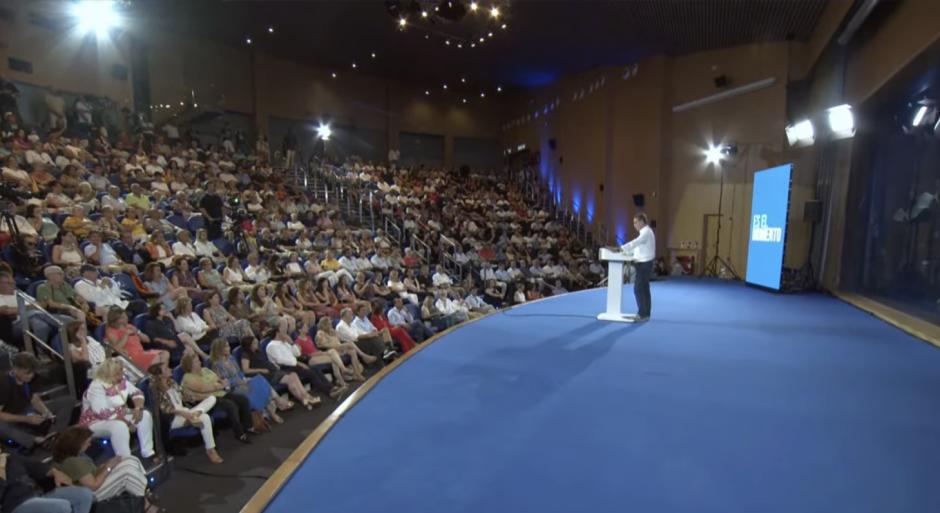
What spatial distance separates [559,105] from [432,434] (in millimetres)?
15815

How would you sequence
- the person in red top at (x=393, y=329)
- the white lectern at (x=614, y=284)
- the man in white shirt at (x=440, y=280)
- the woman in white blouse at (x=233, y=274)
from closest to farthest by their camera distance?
the white lectern at (x=614, y=284), the woman in white blouse at (x=233, y=274), the person in red top at (x=393, y=329), the man in white shirt at (x=440, y=280)

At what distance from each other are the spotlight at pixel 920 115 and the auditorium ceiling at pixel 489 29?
311cm

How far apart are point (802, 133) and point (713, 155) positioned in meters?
2.90

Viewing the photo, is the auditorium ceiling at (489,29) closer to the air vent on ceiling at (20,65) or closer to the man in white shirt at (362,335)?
the air vent on ceiling at (20,65)

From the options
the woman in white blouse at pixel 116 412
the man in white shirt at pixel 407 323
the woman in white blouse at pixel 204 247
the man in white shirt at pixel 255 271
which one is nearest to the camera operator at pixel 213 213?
the woman in white blouse at pixel 204 247

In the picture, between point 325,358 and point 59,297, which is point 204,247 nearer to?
point 59,297

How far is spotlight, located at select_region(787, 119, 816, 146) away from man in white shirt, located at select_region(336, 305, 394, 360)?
875cm

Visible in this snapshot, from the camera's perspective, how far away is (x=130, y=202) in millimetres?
7688

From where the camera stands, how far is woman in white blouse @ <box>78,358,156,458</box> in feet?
11.1

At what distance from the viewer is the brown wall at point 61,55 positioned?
10.8m

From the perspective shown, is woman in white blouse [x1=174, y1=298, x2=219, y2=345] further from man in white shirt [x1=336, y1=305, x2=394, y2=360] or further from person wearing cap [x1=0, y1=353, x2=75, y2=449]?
person wearing cap [x1=0, y1=353, x2=75, y2=449]

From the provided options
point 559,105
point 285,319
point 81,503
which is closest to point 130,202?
point 285,319

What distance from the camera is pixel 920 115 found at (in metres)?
7.05

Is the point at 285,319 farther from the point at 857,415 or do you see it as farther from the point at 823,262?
the point at 823,262
